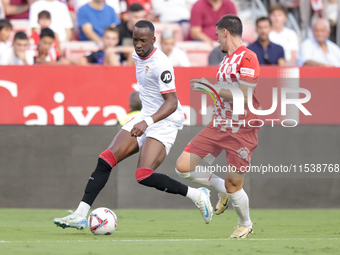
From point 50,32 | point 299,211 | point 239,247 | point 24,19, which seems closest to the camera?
point 239,247

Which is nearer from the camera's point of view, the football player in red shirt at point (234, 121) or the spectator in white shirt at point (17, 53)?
the football player in red shirt at point (234, 121)

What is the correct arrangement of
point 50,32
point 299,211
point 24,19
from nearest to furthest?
point 299,211, point 50,32, point 24,19

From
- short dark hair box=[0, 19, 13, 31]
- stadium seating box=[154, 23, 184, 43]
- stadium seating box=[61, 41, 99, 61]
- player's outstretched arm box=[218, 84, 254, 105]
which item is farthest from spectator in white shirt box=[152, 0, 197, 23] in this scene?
player's outstretched arm box=[218, 84, 254, 105]

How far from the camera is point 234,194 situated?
553 centimetres

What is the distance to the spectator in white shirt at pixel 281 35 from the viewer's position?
36.2ft

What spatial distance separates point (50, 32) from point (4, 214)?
3.25 metres

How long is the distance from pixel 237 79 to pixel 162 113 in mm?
795

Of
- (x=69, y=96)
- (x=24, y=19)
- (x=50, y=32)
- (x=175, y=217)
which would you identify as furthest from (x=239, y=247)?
(x=24, y=19)

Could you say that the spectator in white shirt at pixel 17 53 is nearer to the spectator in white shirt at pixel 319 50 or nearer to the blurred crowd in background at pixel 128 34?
the blurred crowd in background at pixel 128 34

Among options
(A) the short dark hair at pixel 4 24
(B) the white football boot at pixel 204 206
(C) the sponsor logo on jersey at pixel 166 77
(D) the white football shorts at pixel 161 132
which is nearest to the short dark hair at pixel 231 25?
(C) the sponsor logo on jersey at pixel 166 77

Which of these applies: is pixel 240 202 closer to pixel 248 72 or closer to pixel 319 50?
pixel 248 72

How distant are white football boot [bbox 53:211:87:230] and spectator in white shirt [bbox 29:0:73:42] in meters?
5.45

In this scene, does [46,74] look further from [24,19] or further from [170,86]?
[170,86]

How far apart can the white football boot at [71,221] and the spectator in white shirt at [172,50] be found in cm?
455
